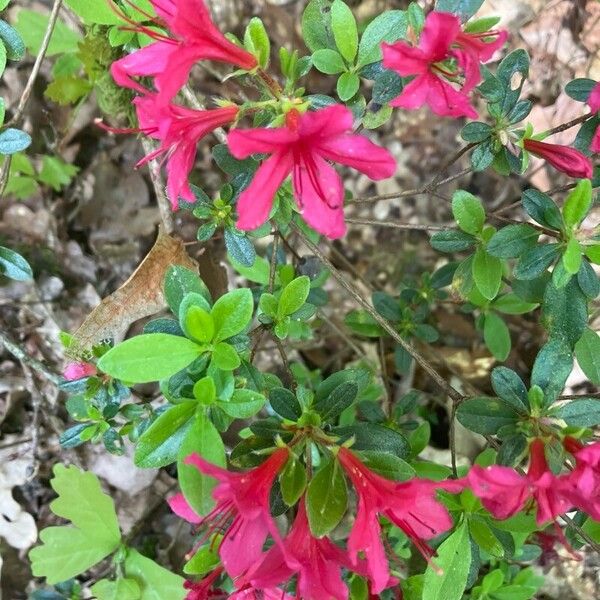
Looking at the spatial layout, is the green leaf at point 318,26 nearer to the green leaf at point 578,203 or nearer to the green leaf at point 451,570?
the green leaf at point 578,203

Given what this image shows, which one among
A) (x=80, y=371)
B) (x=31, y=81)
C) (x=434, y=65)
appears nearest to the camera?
(x=434, y=65)

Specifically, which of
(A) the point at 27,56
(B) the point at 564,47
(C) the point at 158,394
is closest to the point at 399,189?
(B) the point at 564,47

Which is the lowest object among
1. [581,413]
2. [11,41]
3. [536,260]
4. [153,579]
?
[153,579]

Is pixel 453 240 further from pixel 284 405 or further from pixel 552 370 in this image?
pixel 284 405

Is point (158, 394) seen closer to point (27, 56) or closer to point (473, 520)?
point (473, 520)

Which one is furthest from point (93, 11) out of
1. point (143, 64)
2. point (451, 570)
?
point (451, 570)

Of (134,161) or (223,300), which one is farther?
(134,161)

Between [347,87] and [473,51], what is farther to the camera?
[347,87]

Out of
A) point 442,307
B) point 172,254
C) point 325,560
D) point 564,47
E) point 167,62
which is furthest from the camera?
point 564,47
